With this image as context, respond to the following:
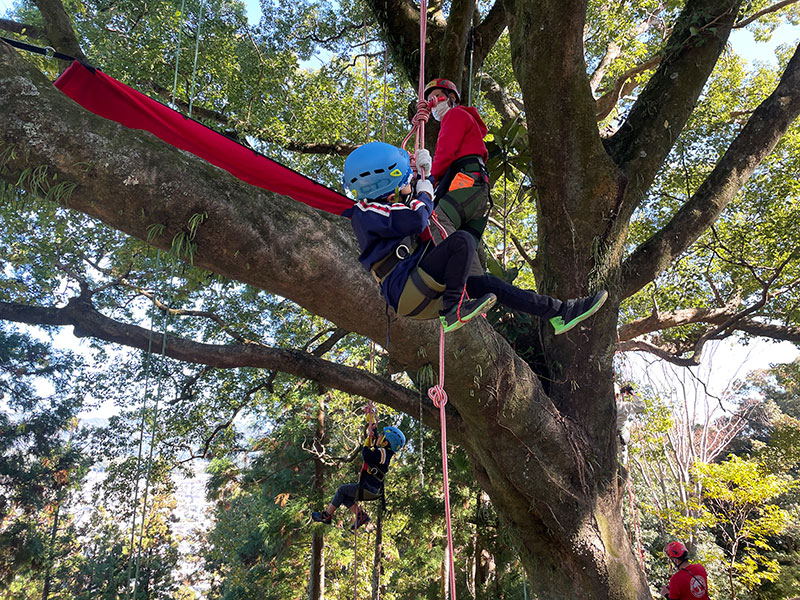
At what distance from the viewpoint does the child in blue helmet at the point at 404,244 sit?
2082 millimetres

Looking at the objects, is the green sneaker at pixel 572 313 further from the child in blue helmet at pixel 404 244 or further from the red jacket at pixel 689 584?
the red jacket at pixel 689 584

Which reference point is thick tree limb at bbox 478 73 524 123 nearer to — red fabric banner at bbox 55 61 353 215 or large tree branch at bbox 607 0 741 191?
large tree branch at bbox 607 0 741 191

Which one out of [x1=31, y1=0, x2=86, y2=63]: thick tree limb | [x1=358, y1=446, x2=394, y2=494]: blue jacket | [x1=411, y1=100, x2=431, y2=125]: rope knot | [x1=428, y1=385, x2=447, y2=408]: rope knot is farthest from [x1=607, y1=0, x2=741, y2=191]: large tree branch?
[x1=31, y1=0, x2=86, y2=63]: thick tree limb

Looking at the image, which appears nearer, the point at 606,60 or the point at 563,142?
the point at 563,142

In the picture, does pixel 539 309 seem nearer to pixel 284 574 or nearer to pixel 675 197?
pixel 675 197

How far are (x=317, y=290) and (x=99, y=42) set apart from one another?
17.8 feet

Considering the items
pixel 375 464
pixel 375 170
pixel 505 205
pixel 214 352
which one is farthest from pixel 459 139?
pixel 375 464

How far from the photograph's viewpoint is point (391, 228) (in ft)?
7.02

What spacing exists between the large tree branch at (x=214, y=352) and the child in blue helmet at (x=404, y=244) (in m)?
1.93

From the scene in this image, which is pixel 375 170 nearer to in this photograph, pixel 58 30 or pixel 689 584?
pixel 58 30

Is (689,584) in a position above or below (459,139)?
below

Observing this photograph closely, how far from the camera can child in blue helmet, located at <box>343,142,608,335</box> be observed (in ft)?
6.83

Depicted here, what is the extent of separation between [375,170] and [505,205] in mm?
2567

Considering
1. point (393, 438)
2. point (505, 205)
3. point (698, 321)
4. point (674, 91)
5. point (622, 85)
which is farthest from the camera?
point (622, 85)
